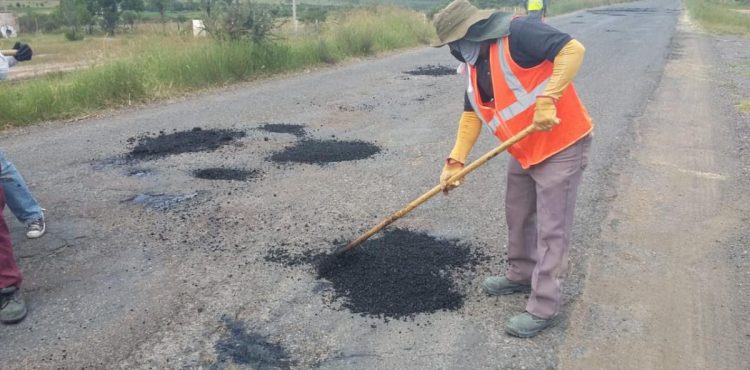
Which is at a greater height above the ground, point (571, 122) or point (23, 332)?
point (571, 122)

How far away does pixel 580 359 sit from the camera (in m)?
2.70

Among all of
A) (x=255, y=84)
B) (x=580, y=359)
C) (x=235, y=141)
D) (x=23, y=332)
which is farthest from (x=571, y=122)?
(x=255, y=84)

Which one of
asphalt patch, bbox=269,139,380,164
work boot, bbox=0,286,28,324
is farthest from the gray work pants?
asphalt patch, bbox=269,139,380,164

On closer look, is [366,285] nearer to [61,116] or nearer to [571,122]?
[571,122]

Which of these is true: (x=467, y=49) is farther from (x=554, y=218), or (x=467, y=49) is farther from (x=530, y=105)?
(x=554, y=218)

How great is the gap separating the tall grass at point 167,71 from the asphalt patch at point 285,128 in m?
2.49

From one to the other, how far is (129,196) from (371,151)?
2.49 meters

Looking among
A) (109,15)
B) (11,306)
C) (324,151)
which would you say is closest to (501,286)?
(11,306)

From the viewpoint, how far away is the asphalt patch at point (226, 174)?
528cm

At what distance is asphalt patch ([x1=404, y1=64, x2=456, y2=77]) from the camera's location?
11656 millimetres

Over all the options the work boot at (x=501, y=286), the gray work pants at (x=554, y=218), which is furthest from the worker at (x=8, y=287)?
the gray work pants at (x=554, y=218)

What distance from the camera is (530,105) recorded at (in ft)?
9.12

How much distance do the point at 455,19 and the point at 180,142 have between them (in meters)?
4.33

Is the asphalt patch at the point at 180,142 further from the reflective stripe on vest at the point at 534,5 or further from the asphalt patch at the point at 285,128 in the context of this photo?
the reflective stripe on vest at the point at 534,5
